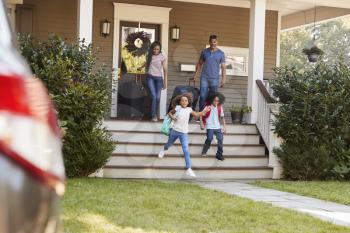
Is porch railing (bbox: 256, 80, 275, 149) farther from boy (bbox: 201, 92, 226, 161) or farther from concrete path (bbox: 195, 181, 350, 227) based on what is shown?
concrete path (bbox: 195, 181, 350, 227)

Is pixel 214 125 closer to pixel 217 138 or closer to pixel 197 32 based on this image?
pixel 217 138

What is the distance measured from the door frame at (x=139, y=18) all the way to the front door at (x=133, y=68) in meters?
0.13

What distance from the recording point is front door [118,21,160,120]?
43.9ft

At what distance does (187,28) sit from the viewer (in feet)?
46.1

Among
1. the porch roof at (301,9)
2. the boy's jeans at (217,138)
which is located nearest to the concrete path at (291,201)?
the boy's jeans at (217,138)

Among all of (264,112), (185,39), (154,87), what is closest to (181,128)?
(154,87)

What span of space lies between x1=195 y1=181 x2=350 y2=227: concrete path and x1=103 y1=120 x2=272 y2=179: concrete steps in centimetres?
77

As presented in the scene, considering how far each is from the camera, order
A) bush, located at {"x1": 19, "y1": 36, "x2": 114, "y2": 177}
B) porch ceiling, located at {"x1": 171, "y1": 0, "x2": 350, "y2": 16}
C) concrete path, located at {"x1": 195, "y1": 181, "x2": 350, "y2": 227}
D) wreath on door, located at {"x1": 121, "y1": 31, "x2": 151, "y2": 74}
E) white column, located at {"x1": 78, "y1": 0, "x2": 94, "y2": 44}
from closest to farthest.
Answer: concrete path, located at {"x1": 195, "y1": 181, "x2": 350, "y2": 227}, bush, located at {"x1": 19, "y1": 36, "x2": 114, "y2": 177}, white column, located at {"x1": 78, "y1": 0, "x2": 94, "y2": 44}, porch ceiling, located at {"x1": 171, "y1": 0, "x2": 350, "y2": 16}, wreath on door, located at {"x1": 121, "y1": 31, "x2": 151, "y2": 74}

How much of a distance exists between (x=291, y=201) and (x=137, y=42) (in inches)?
286

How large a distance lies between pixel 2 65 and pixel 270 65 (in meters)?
14.5

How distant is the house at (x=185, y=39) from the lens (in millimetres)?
10391

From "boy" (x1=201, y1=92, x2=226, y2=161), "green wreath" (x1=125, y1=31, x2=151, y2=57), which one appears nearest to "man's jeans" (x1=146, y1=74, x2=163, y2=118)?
"boy" (x1=201, y1=92, x2=226, y2=161)

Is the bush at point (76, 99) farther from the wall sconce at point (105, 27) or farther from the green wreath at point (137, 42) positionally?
the green wreath at point (137, 42)

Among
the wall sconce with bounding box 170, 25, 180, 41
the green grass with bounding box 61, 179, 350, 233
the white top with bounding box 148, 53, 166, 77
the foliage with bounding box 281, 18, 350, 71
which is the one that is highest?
the foliage with bounding box 281, 18, 350, 71
